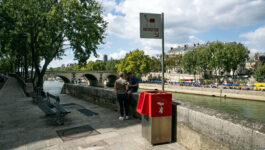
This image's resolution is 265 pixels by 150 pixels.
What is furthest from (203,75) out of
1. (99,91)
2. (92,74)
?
(99,91)

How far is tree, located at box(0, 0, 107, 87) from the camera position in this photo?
419 inches

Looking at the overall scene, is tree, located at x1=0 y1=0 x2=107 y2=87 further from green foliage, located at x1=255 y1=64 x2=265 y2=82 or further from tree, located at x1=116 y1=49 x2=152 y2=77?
green foliage, located at x1=255 y1=64 x2=265 y2=82

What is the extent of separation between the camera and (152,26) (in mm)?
4586

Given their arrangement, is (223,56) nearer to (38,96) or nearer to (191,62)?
(191,62)

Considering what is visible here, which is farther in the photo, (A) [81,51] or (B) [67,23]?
(A) [81,51]

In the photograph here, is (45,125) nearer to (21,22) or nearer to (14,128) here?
(14,128)

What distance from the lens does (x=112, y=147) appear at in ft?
11.8

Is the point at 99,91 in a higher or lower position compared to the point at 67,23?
lower

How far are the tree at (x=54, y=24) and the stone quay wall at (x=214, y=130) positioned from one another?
10250 mm

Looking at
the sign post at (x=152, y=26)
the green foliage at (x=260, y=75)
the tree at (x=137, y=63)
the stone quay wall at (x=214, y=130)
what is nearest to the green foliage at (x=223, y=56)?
the green foliage at (x=260, y=75)

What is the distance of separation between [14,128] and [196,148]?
492cm

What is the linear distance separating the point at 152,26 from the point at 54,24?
29.7ft

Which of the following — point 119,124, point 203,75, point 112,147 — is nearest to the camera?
point 112,147

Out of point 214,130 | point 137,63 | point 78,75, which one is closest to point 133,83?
point 214,130
